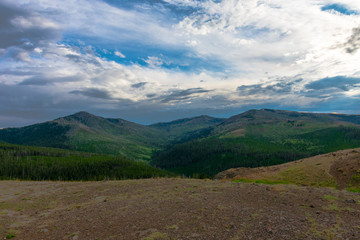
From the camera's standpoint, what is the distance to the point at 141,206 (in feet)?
72.4

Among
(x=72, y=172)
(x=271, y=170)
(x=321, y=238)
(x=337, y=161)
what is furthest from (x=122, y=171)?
(x=321, y=238)

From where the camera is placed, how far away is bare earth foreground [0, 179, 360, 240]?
13.6 m

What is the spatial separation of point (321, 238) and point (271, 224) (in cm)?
314

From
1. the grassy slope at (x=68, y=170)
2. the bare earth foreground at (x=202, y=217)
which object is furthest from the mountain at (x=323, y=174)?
the grassy slope at (x=68, y=170)

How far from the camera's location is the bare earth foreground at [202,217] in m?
13.6

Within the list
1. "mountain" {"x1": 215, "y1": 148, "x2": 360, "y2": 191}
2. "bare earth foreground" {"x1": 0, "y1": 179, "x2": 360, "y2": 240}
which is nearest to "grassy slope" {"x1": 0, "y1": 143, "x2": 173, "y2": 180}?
"mountain" {"x1": 215, "y1": 148, "x2": 360, "y2": 191}

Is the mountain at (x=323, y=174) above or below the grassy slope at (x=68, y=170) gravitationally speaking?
above

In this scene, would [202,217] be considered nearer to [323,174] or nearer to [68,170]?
[323,174]

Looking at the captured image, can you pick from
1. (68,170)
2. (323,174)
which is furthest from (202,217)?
(68,170)

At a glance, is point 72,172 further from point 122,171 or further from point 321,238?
point 321,238

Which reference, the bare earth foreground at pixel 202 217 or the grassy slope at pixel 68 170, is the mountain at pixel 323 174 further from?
the grassy slope at pixel 68 170

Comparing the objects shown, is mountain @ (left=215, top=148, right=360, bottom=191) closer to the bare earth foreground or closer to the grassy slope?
the bare earth foreground

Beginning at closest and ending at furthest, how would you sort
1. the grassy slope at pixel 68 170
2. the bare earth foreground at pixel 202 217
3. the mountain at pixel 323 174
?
1. the bare earth foreground at pixel 202 217
2. the mountain at pixel 323 174
3. the grassy slope at pixel 68 170

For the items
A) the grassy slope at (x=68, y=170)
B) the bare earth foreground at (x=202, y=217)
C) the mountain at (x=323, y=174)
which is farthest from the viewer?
the grassy slope at (x=68, y=170)
